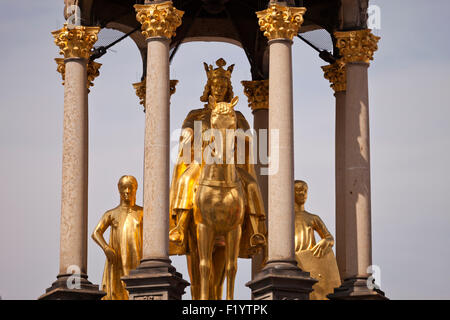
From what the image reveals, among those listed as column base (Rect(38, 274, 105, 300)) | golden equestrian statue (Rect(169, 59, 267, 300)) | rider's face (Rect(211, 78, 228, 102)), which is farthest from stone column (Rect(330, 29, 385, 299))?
column base (Rect(38, 274, 105, 300))

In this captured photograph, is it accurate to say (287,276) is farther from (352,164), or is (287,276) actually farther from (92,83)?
(92,83)

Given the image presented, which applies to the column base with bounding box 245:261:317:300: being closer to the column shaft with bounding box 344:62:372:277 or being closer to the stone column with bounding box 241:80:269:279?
the column shaft with bounding box 344:62:372:277

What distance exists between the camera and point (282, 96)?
51375 millimetres

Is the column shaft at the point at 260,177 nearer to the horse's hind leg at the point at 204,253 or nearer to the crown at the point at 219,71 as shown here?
the crown at the point at 219,71

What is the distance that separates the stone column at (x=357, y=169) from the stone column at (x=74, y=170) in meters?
7.50

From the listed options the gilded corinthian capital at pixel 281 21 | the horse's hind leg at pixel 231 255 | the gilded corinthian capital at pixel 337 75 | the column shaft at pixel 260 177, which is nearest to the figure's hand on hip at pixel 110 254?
the horse's hind leg at pixel 231 255

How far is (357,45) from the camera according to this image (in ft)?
178

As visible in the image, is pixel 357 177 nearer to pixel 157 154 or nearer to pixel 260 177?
pixel 260 177

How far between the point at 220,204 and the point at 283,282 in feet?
13.7

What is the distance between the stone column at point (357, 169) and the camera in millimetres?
52531

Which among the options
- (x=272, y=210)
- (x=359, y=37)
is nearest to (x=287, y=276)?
(x=272, y=210)

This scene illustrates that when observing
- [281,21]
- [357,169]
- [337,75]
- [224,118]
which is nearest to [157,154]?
[224,118]

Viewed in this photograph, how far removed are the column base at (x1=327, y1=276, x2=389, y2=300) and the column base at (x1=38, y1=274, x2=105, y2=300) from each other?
6959mm
